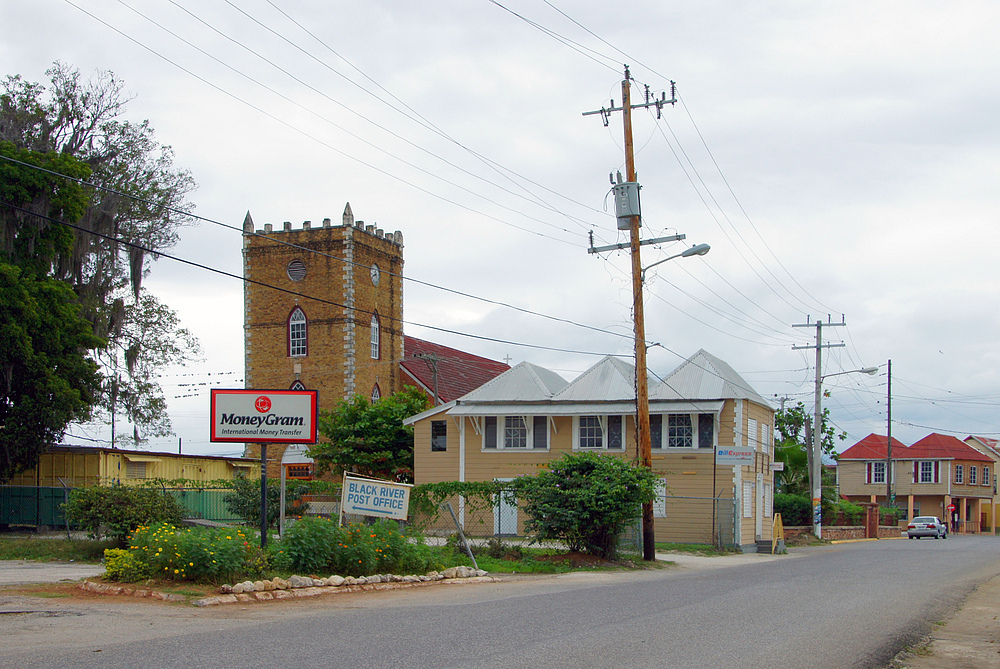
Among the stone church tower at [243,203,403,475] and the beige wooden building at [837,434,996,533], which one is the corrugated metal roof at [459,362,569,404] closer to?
the stone church tower at [243,203,403,475]

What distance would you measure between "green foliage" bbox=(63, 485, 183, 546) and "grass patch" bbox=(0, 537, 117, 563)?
41 cm

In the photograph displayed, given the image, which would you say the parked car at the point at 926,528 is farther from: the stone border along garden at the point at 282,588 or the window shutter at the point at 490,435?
the stone border along garden at the point at 282,588

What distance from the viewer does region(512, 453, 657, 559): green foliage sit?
21.1 metres

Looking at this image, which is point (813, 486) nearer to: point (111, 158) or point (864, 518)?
point (864, 518)

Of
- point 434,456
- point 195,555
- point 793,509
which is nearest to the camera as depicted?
point 195,555

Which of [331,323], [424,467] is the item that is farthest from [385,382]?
[424,467]

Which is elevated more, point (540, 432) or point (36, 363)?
point (36, 363)

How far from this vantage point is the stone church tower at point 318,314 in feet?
166

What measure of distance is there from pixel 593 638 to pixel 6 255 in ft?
75.9

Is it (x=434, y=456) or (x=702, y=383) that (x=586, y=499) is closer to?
(x=702, y=383)

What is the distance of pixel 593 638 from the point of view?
1022 cm

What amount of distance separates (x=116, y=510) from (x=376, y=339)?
3347 cm

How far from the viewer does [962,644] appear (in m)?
11.1

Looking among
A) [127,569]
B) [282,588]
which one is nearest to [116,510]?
[127,569]
